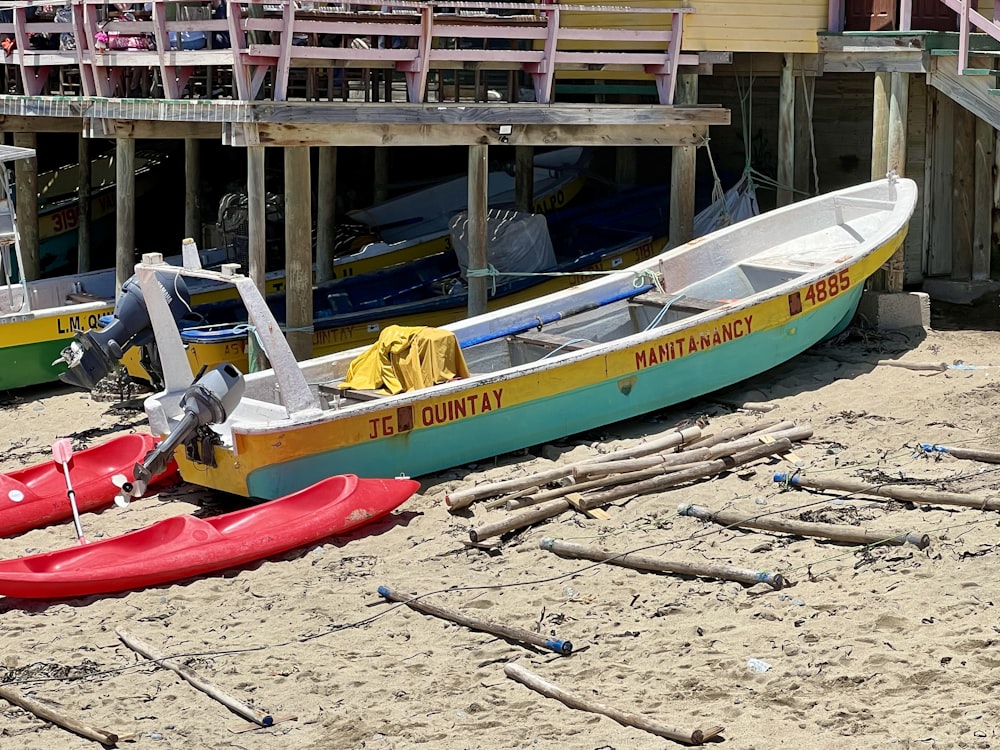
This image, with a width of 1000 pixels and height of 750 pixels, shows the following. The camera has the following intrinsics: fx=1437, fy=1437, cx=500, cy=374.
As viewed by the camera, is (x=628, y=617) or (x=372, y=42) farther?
(x=372, y=42)

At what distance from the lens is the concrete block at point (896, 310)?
1309cm

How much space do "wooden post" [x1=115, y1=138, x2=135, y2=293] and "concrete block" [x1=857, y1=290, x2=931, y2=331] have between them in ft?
23.3

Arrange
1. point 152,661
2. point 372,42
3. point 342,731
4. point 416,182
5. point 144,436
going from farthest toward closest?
point 416,182 < point 372,42 < point 144,436 < point 152,661 < point 342,731

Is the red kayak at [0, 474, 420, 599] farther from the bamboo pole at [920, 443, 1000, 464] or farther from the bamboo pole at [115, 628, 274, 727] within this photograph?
the bamboo pole at [920, 443, 1000, 464]

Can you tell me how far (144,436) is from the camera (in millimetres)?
10914

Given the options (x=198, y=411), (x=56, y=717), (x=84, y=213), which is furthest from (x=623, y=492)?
(x=84, y=213)

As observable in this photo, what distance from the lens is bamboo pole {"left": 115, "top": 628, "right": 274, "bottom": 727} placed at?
6840 mm

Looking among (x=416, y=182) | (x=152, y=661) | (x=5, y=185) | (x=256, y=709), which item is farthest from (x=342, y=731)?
(x=416, y=182)

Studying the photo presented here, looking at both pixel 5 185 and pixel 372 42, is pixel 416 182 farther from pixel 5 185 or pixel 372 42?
pixel 5 185

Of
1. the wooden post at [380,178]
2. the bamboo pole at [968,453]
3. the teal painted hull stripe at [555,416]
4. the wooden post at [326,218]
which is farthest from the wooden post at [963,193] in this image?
the wooden post at [380,178]

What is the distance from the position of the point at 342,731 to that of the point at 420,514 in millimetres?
3142

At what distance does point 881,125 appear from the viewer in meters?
13.3

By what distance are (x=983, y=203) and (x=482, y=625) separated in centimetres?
908

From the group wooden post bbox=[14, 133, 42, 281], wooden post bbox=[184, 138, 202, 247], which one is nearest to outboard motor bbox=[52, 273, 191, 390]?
wooden post bbox=[14, 133, 42, 281]
